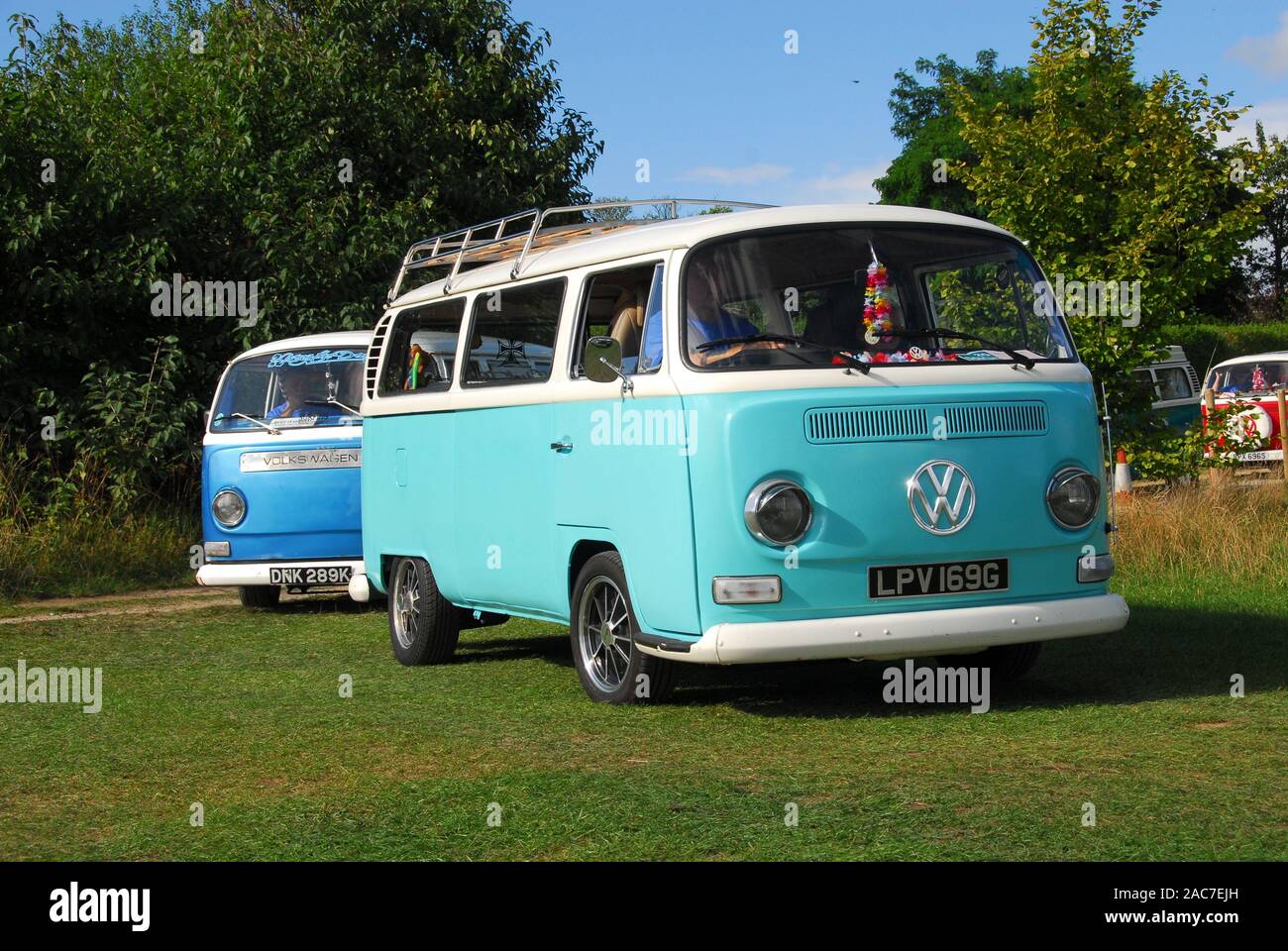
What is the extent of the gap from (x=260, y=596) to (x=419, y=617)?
14.6ft

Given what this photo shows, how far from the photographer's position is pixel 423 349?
1066 cm

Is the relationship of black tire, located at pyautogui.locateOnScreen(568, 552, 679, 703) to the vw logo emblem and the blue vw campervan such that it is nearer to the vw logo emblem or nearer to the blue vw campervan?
the vw logo emblem

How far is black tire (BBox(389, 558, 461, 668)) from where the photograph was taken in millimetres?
10438

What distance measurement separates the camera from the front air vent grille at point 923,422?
739 centimetres

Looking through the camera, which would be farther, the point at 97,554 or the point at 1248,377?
the point at 1248,377

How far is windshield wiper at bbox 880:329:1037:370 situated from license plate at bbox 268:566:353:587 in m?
6.93

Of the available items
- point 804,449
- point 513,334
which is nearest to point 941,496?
point 804,449

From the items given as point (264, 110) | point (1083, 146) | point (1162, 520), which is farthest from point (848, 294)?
point (264, 110)

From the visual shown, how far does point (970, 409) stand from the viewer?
7.59 m

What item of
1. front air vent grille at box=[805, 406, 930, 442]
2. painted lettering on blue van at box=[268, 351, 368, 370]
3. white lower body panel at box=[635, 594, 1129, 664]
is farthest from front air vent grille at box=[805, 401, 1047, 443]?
painted lettering on blue van at box=[268, 351, 368, 370]

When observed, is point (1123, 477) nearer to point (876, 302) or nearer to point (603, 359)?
point (876, 302)

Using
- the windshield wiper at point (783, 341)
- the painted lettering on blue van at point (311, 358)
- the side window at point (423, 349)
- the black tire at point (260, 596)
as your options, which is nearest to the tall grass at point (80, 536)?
the black tire at point (260, 596)

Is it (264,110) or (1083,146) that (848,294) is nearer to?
(1083,146)

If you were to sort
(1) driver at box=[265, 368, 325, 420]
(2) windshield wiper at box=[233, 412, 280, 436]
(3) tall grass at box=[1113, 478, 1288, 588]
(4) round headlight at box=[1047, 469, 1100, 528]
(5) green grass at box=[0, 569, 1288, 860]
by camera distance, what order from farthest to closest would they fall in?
1. (1) driver at box=[265, 368, 325, 420]
2. (2) windshield wiper at box=[233, 412, 280, 436]
3. (3) tall grass at box=[1113, 478, 1288, 588]
4. (4) round headlight at box=[1047, 469, 1100, 528]
5. (5) green grass at box=[0, 569, 1288, 860]
